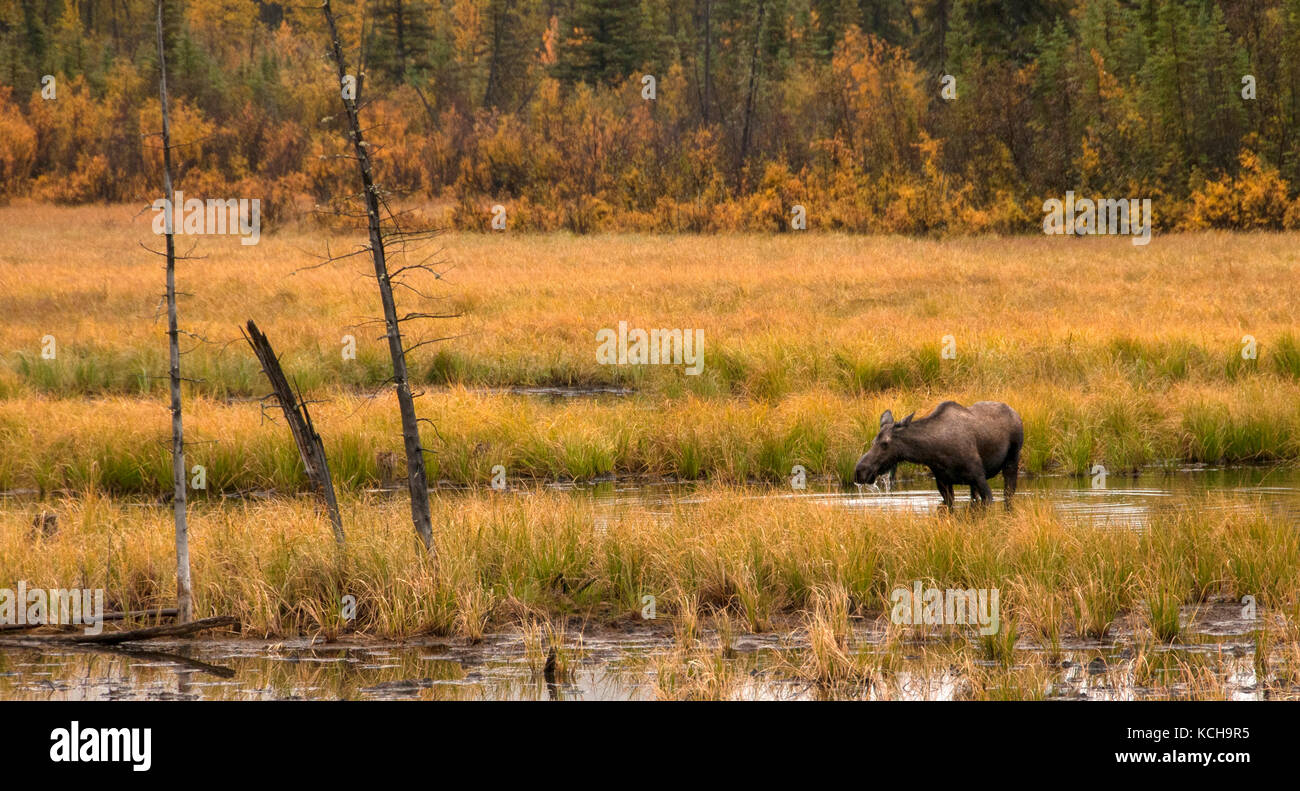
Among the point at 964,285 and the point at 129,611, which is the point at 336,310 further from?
the point at 129,611

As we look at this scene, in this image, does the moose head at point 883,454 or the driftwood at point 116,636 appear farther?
the moose head at point 883,454

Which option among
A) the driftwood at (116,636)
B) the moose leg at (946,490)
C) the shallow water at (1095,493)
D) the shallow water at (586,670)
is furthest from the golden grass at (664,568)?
the shallow water at (1095,493)

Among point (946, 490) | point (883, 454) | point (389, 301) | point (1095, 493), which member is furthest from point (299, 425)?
point (1095, 493)

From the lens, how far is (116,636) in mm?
9484

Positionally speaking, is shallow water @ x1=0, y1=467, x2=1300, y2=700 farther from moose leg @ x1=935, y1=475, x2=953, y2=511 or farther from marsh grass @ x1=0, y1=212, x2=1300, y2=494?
moose leg @ x1=935, y1=475, x2=953, y2=511

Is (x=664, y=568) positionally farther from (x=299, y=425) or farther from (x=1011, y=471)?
(x=1011, y=471)

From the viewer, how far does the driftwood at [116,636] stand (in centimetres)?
920

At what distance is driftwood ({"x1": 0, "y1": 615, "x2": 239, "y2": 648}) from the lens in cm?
920

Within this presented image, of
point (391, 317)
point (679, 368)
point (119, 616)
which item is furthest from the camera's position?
point (679, 368)

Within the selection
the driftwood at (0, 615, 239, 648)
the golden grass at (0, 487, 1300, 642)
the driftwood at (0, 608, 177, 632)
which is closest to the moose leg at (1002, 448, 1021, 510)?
the golden grass at (0, 487, 1300, 642)

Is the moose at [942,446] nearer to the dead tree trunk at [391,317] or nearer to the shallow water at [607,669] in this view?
the shallow water at [607,669]

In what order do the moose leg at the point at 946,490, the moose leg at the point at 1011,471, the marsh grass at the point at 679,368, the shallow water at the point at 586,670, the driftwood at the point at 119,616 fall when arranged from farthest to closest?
the marsh grass at the point at 679,368 → the moose leg at the point at 1011,471 → the moose leg at the point at 946,490 → the driftwood at the point at 119,616 → the shallow water at the point at 586,670

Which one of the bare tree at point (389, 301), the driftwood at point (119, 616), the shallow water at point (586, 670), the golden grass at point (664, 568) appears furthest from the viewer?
the bare tree at point (389, 301)
